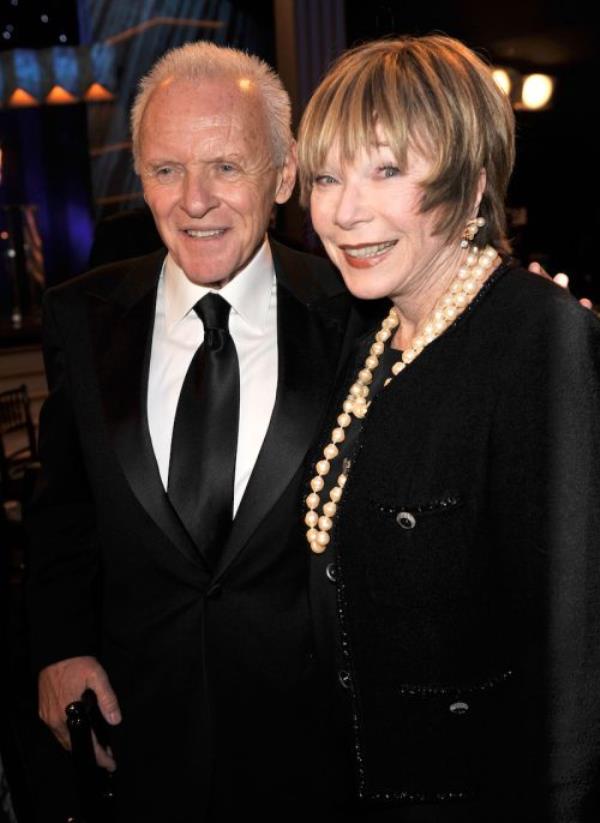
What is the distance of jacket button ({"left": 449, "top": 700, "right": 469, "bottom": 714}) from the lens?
1263mm

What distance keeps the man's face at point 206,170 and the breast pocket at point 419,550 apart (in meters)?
0.59

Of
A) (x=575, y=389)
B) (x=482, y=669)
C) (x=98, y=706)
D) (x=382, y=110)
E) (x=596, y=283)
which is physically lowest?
(x=596, y=283)

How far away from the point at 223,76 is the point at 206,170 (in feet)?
0.56

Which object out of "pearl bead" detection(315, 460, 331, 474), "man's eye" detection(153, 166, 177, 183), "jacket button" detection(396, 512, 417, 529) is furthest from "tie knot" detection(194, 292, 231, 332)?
"jacket button" detection(396, 512, 417, 529)

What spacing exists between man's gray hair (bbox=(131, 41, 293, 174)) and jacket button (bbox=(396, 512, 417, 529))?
77 centimetres

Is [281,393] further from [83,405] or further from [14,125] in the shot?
[14,125]

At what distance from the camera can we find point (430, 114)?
120 centimetres

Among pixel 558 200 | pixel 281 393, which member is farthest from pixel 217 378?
pixel 558 200

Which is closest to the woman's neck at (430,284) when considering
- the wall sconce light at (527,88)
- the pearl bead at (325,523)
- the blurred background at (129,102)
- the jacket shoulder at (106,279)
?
the pearl bead at (325,523)

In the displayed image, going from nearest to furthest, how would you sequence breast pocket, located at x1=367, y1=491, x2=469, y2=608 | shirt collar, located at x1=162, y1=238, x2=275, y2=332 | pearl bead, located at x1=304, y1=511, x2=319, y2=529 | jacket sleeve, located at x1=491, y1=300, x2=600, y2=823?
jacket sleeve, located at x1=491, y1=300, x2=600, y2=823 < breast pocket, located at x1=367, y1=491, x2=469, y2=608 < pearl bead, located at x1=304, y1=511, x2=319, y2=529 < shirt collar, located at x1=162, y1=238, x2=275, y2=332

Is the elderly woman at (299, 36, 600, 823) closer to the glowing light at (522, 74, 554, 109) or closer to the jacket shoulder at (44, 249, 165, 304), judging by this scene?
the jacket shoulder at (44, 249, 165, 304)

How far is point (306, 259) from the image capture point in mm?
1783

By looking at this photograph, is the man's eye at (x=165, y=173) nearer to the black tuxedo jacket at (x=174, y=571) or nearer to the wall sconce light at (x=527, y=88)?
the black tuxedo jacket at (x=174, y=571)

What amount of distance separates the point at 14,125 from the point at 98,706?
886 centimetres
